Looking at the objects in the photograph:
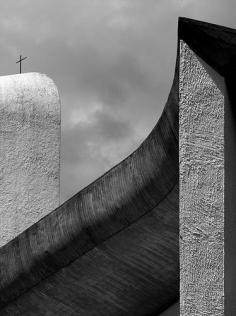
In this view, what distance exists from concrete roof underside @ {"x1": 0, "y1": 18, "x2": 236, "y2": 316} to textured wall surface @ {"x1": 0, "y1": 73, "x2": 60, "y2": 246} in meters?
1.83

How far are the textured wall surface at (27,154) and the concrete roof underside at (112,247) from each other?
1830 millimetres

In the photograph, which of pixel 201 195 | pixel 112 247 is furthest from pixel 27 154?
pixel 201 195

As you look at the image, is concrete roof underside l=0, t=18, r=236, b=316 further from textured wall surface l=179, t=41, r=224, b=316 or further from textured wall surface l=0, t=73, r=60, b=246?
textured wall surface l=0, t=73, r=60, b=246

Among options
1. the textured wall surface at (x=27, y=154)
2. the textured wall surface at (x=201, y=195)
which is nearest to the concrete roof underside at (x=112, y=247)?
the textured wall surface at (x=201, y=195)

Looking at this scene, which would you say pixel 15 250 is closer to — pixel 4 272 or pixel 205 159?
pixel 4 272

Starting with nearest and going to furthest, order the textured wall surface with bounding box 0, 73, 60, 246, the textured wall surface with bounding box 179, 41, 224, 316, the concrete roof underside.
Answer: the textured wall surface with bounding box 179, 41, 224, 316 < the concrete roof underside < the textured wall surface with bounding box 0, 73, 60, 246

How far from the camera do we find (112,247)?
7449 mm

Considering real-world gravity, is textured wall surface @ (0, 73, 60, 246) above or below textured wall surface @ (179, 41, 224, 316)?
above

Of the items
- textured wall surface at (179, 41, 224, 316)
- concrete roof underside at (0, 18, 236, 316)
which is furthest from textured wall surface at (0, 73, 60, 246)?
textured wall surface at (179, 41, 224, 316)

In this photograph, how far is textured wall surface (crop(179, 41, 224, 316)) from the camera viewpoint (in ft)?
14.3

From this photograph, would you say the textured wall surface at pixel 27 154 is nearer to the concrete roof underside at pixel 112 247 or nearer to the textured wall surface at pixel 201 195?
the concrete roof underside at pixel 112 247

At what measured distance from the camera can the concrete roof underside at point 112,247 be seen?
6512 mm

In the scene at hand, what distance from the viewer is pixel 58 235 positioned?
7613mm

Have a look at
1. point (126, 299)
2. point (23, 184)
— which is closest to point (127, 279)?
point (126, 299)
